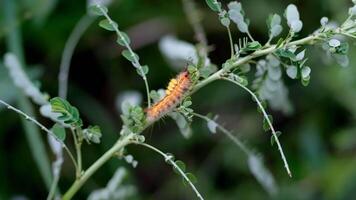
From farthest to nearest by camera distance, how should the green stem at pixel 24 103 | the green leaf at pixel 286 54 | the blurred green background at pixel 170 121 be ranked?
the blurred green background at pixel 170 121 < the green stem at pixel 24 103 < the green leaf at pixel 286 54

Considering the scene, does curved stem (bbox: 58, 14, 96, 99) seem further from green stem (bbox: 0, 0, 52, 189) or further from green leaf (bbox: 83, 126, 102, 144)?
green leaf (bbox: 83, 126, 102, 144)

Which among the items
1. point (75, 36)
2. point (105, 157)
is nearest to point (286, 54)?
point (105, 157)

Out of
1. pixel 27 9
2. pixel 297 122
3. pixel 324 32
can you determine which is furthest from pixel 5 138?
pixel 324 32

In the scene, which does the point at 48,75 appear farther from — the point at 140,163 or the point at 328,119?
the point at 328,119

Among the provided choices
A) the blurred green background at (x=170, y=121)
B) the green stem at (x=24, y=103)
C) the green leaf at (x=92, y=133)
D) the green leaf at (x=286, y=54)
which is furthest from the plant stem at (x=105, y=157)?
the blurred green background at (x=170, y=121)

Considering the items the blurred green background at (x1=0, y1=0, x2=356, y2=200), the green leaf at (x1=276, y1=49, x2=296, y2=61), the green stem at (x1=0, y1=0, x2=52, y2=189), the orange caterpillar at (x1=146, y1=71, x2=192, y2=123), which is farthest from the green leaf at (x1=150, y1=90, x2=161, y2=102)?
the blurred green background at (x1=0, y1=0, x2=356, y2=200)

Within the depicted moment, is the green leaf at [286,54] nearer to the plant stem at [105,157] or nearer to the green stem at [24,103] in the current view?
the plant stem at [105,157]
